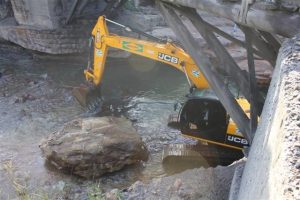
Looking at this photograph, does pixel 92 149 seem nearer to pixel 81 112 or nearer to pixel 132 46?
pixel 132 46

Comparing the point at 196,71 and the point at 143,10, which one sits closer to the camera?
the point at 196,71

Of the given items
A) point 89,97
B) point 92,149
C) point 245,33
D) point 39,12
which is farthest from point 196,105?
point 39,12

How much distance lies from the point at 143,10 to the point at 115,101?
5.55m

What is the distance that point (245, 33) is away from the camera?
420 cm

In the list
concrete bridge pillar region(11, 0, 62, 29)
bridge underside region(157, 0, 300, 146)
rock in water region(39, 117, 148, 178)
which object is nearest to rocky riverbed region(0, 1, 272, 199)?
rock in water region(39, 117, 148, 178)

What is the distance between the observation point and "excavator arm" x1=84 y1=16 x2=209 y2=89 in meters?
8.53

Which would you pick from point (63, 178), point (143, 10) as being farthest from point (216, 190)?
point (143, 10)

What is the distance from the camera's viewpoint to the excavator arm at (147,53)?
8531mm

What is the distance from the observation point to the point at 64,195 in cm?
704

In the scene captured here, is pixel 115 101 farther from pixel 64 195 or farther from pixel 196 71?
pixel 64 195

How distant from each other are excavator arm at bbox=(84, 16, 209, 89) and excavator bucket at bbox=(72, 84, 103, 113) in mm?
268

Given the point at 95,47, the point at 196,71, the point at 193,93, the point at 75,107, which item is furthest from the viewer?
the point at 75,107

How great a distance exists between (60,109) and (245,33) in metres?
7.80

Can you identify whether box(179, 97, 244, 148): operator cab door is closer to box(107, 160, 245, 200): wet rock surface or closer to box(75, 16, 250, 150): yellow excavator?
box(75, 16, 250, 150): yellow excavator
